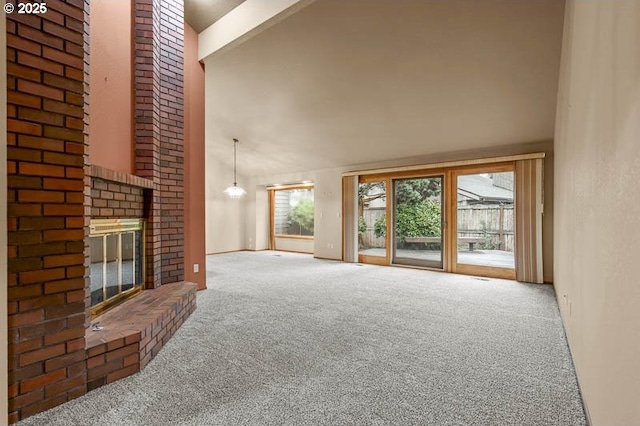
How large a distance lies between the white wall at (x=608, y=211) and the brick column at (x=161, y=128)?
349 centimetres

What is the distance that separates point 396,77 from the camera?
400 centimetres

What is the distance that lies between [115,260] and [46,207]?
3.71ft

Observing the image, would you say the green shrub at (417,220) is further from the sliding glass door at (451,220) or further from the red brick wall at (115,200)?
the red brick wall at (115,200)

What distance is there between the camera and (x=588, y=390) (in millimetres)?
1562

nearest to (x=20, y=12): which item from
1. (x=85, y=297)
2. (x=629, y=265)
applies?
(x=85, y=297)

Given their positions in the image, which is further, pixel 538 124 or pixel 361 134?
pixel 361 134

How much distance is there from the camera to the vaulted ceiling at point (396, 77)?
10.1 ft

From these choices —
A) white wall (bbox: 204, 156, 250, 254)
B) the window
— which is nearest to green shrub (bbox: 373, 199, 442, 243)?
the window

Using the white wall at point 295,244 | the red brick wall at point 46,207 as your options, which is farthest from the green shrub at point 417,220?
the red brick wall at point 46,207

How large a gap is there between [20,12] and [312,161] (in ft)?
19.1

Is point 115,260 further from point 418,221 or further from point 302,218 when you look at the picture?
point 302,218

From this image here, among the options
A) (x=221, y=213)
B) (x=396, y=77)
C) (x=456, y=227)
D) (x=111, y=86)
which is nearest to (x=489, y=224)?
(x=456, y=227)

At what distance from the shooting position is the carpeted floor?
1610 mm

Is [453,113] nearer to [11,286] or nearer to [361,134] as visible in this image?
[361,134]
